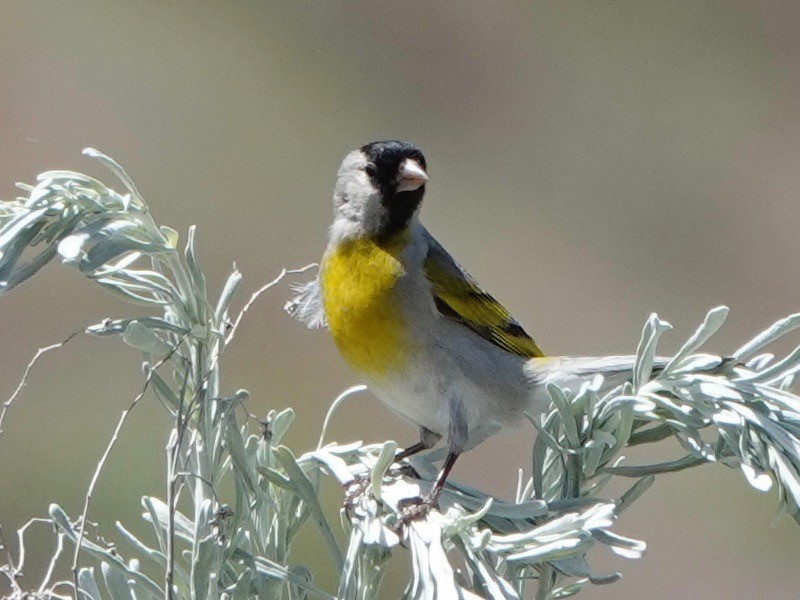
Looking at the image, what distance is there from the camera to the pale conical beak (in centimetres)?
121

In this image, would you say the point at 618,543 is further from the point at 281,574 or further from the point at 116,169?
the point at 116,169

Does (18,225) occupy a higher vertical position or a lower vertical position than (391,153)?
lower

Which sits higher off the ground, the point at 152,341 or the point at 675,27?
the point at 675,27

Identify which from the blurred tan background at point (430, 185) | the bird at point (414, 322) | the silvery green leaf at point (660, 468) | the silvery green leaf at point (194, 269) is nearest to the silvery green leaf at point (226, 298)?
the silvery green leaf at point (194, 269)

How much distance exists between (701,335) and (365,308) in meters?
0.53

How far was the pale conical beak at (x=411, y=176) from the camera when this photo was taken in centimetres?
121

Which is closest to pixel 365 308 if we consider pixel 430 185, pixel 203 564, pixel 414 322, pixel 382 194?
pixel 414 322

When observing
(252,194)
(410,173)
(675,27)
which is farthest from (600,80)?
(410,173)

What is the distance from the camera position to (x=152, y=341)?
0.57 m

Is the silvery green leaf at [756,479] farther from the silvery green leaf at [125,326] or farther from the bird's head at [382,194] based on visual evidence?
the bird's head at [382,194]

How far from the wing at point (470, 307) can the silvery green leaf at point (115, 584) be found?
0.62 metres

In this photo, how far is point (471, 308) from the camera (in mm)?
1192

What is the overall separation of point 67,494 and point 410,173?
1.33 m

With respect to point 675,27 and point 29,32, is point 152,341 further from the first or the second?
point 675,27
